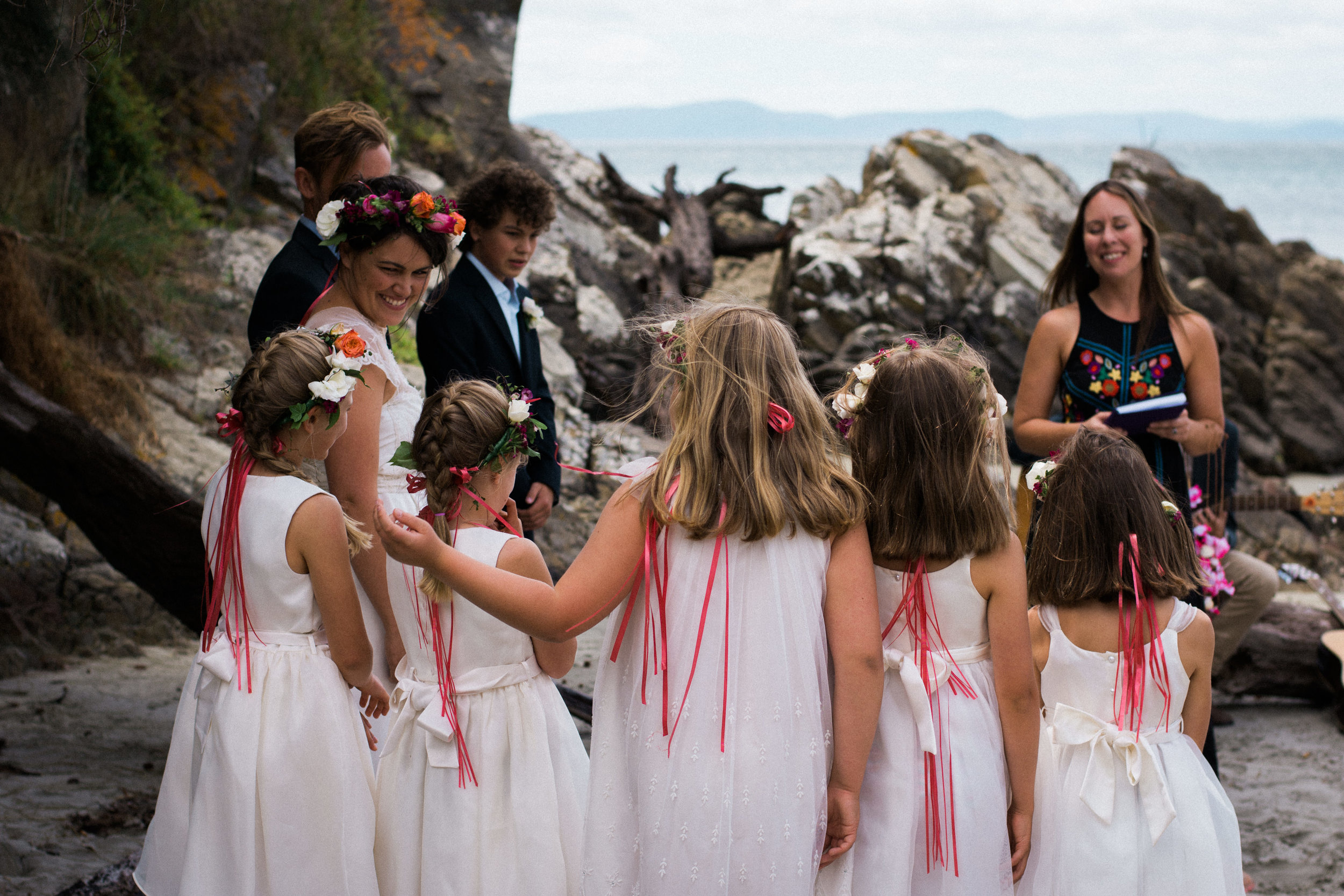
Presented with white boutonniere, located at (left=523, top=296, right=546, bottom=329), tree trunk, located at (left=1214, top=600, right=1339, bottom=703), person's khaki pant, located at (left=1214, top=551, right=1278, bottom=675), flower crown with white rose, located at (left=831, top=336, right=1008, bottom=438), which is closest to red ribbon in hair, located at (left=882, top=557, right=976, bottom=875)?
flower crown with white rose, located at (left=831, top=336, right=1008, bottom=438)

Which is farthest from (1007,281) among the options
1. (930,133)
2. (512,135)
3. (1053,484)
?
(1053,484)

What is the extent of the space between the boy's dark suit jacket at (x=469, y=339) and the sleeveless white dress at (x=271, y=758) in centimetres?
114

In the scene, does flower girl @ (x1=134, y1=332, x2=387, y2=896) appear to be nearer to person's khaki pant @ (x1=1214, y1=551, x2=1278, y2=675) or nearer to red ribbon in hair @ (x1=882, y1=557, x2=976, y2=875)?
red ribbon in hair @ (x1=882, y1=557, x2=976, y2=875)

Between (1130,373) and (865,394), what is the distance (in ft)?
5.93

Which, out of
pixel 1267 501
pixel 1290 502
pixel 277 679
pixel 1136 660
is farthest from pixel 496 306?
pixel 1290 502

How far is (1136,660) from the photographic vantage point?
2373 mm

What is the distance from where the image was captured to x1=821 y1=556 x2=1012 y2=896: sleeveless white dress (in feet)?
6.97

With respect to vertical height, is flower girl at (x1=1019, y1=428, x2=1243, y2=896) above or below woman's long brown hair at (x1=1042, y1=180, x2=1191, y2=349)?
below

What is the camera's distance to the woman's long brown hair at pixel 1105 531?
2.40 meters

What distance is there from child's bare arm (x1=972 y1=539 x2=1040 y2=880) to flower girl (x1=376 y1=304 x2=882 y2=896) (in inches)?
10.5

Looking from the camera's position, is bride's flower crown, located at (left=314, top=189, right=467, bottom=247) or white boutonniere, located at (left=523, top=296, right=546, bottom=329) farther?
white boutonniere, located at (left=523, top=296, right=546, bottom=329)

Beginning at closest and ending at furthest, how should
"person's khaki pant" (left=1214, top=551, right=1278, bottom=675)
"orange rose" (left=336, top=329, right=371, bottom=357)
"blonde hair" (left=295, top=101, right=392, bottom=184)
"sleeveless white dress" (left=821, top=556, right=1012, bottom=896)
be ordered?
"sleeveless white dress" (left=821, top=556, right=1012, bottom=896), "orange rose" (left=336, top=329, right=371, bottom=357), "blonde hair" (left=295, top=101, right=392, bottom=184), "person's khaki pant" (left=1214, top=551, right=1278, bottom=675)

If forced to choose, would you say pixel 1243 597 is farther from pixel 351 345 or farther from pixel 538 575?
pixel 351 345

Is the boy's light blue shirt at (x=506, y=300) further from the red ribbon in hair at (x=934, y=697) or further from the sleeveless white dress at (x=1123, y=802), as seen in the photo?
the sleeveless white dress at (x=1123, y=802)
